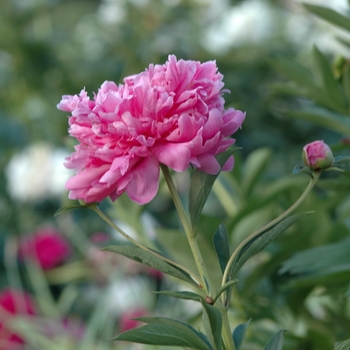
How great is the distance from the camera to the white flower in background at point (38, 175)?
1.76 m

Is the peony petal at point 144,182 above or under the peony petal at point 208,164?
under

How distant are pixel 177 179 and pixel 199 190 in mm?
1165

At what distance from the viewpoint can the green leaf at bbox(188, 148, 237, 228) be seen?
0.35 metres

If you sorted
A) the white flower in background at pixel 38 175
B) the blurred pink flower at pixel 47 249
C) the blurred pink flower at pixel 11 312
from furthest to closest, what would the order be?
1. the white flower in background at pixel 38 175
2. the blurred pink flower at pixel 47 249
3. the blurred pink flower at pixel 11 312

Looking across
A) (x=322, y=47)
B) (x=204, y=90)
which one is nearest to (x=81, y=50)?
(x=322, y=47)

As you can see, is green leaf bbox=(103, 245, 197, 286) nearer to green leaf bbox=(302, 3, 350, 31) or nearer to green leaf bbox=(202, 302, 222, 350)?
green leaf bbox=(202, 302, 222, 350)

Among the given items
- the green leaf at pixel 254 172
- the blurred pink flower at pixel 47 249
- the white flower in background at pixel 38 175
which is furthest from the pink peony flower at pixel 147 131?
the white flower in background at pixel 38 175

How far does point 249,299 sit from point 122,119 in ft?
1.22

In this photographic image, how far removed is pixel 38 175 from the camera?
1772 mm

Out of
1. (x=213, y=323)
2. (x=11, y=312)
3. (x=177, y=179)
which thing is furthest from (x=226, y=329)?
(x=177, y=179)

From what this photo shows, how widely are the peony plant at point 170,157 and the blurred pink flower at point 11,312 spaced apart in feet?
3.13

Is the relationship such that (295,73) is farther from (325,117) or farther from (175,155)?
(175,155)

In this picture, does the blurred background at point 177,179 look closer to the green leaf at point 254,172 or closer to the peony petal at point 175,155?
the green leaf at point 254,172

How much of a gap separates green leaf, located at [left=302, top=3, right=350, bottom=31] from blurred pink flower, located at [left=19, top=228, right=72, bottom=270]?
104 centimetres
